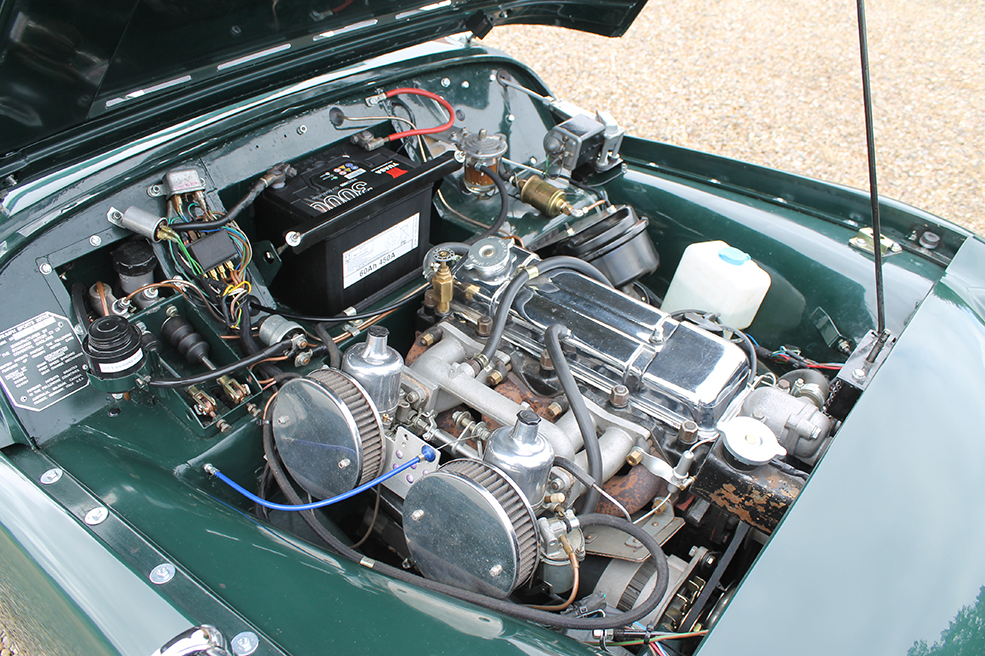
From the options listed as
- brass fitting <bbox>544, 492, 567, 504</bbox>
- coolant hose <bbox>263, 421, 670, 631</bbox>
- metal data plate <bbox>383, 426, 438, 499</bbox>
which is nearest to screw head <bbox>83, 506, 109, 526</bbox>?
coolant hose <bbox>263, 421, 670, 631</bbox>

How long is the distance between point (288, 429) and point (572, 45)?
5640 mm

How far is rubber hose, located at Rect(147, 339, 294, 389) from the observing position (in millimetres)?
1398

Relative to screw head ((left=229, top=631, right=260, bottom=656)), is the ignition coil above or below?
above

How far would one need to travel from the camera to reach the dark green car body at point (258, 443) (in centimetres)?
108

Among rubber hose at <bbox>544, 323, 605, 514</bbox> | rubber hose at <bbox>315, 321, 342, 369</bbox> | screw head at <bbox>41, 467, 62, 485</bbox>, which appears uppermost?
rubber hose at <bbox>544, 323, 605, 514</bbox>

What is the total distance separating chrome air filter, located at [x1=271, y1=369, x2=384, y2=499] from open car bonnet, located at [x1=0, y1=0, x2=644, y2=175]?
692 millimetres

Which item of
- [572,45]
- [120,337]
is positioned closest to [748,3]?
[572,45]

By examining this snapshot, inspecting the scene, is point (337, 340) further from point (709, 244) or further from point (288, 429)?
point (709, 244)

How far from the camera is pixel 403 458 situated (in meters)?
1.45

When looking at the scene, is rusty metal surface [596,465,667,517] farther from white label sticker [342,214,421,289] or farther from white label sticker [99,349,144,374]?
white label sticker [99,349,144,374]

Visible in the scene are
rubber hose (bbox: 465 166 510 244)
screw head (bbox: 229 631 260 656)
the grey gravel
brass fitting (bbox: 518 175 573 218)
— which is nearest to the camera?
screw head (bbox: 229 631 260 656)

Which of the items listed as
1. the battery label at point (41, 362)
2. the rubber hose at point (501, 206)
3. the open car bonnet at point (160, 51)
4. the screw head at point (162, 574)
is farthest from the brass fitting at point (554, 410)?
the open car bonnet at point (160, 51)

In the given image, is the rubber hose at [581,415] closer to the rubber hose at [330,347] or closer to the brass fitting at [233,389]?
the rubber hose at [330,347]

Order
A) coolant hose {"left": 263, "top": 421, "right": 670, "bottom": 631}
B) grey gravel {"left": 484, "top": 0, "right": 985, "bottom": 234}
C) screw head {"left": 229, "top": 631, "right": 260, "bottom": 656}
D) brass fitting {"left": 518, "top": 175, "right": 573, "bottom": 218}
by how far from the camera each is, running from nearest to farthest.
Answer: screw head {"left": 229, "top": 631, "right": 260, "bottom": 656} → coolant hose {"left": 263, "top": 421, "right": 670, "bottom": 631} → brass fitting {"left": 518, "top": 175, "right": 573, "bottom": 218} → grey gravel {"left": 484, "top": 0, "right": 985, "bottom": 234}
